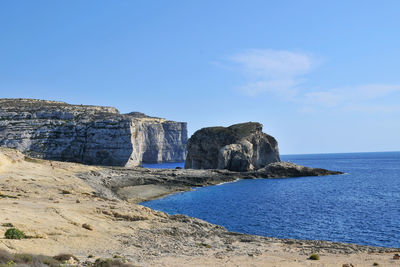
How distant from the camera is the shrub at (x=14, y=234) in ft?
68.3

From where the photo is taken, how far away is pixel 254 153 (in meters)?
126

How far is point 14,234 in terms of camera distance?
21000 millimetres

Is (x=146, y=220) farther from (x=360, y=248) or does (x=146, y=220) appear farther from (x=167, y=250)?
(x=360, y=248)

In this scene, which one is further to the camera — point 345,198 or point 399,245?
point 345,198

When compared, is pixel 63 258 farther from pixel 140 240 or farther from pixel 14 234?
pixel 140 240

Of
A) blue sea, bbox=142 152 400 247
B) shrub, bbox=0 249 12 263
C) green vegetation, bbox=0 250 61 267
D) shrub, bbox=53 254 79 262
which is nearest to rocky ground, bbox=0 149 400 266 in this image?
shrub, bbox=53 254 79 262

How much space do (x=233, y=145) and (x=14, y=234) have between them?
327 ft

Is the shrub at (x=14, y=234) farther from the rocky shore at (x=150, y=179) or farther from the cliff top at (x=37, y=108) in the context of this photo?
the cliff top at (x=37, y=108)

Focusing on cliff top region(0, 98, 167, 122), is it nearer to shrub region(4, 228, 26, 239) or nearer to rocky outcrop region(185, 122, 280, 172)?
rocky outcrop region(185, 122, 280, 172)

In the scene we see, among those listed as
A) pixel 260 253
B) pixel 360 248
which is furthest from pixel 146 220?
pixel 360 248

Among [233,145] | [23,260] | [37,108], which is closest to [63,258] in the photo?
[23,260]

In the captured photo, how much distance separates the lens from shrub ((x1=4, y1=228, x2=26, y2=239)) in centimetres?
2081

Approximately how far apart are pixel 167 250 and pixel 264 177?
3574 inches

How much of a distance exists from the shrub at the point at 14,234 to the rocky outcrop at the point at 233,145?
97.6 meters
